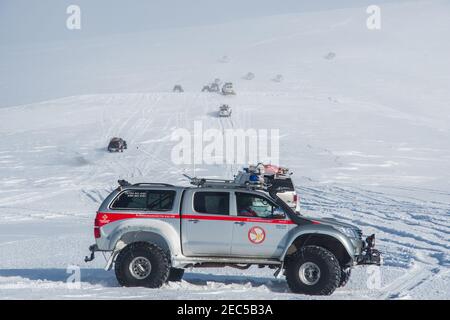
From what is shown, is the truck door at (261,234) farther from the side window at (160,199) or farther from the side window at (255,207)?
the side window at (160,199)

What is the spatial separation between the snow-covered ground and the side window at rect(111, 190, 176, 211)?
4.43 feet

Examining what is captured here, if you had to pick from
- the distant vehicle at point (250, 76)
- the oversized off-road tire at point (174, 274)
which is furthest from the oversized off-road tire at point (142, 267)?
the distant vehicle at point (250, 76)

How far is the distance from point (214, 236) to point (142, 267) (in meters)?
1.28

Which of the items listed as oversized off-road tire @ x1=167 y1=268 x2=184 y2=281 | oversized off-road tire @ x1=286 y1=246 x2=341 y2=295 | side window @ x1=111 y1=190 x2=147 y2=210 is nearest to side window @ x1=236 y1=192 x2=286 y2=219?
oversized off-road tire @ x1=286 y1=246 x2=341 y2=295

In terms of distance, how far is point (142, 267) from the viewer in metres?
10.8

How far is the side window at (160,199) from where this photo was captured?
1106 cm

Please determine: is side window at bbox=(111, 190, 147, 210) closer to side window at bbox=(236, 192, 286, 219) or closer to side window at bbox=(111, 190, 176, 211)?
side window at bbox=(111, 190, 176, 211)

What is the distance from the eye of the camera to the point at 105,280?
11664 millimetres

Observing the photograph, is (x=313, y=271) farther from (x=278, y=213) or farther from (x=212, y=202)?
(x=212, y=202)

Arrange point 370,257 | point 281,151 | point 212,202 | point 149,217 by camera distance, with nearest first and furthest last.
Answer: point 370,257 → point 149,217 → point 212,202 → point 281,151

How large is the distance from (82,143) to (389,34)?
95644 mm

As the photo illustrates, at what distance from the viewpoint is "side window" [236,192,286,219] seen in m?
10.9

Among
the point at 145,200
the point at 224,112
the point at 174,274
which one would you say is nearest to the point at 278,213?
the point at 145,200

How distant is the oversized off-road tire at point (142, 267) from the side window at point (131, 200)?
73cm
